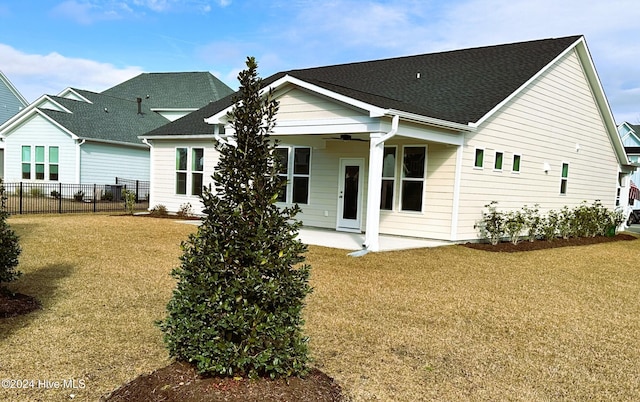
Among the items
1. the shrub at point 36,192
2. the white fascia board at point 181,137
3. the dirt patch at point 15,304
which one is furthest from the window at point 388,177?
the shrub at point 36,192

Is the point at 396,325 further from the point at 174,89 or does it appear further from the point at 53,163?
the point at 174,89

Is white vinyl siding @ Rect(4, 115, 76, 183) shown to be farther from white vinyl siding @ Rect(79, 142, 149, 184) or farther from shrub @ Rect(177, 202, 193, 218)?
shrub @ Rect(177, 202, 193, 218)

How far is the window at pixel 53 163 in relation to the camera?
2166cm

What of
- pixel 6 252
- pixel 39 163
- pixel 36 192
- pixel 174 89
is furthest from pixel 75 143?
pixel 6 252

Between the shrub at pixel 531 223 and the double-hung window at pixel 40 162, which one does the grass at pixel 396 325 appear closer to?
the shrub at pixel 531 223

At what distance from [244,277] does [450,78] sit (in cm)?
1294

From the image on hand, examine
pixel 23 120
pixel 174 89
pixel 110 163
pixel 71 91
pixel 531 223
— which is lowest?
pixel 531 223

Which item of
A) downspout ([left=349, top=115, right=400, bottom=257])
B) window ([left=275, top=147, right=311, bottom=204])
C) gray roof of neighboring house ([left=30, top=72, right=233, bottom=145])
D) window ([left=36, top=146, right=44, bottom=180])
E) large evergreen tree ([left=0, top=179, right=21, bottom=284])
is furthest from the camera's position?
gray roof of neighboring house ([left=30, top=72, right=233, bottom=145])

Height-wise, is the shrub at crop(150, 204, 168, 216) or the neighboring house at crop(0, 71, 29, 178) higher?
the neighboring house at crop(0, 71, 29, 178)

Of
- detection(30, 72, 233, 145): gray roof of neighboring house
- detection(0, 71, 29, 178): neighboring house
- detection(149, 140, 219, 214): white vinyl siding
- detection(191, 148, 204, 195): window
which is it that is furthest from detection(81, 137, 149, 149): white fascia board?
detection(0, 71, 29, 178): neighboring house

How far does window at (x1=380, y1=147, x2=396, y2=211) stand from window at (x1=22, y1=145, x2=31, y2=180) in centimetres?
1854

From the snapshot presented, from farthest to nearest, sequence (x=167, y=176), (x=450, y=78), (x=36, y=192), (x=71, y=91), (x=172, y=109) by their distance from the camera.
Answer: (x=172, y=109) < (x=71, y=91) < (x=36, y=192) < (x=167, y=176) < (x=450, y=78)

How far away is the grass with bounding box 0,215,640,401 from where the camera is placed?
369cm

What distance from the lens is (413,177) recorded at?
39.8ft
